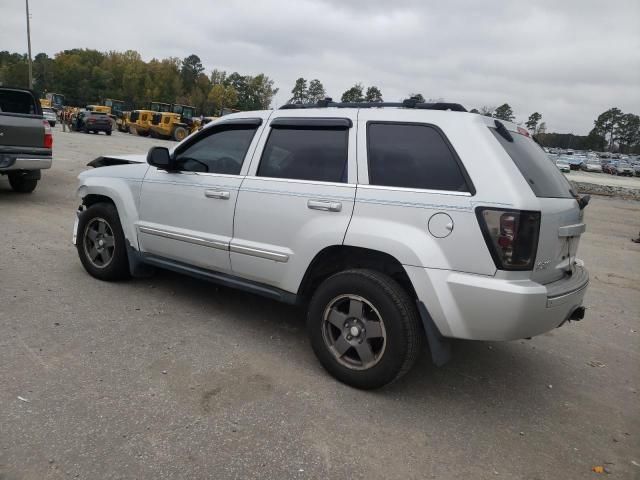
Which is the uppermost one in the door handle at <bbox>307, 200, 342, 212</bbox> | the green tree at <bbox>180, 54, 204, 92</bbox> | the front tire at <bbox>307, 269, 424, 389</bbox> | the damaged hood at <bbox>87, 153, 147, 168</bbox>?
the green tree at <bbox>180, 54, 204, 92</bbox>

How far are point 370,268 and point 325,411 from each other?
0.97 meters

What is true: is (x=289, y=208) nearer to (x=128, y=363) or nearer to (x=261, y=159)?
(x=261, y=159)

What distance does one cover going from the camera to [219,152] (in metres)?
4.24

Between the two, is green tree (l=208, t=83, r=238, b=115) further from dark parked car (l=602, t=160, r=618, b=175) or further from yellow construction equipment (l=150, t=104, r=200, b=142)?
dark parked car (l=602, t=160, r=618, b=175)

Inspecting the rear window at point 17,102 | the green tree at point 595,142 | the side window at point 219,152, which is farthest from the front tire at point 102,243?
the green tree at point 595,142

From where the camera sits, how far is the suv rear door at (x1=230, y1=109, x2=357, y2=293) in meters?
3.43

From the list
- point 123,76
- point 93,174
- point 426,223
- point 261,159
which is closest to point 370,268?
point 426,223

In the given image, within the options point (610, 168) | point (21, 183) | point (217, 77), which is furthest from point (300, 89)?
point (21, 183)

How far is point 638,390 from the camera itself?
377 cm

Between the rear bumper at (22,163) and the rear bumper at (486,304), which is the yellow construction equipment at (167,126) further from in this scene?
the rear bumper at (486,304)

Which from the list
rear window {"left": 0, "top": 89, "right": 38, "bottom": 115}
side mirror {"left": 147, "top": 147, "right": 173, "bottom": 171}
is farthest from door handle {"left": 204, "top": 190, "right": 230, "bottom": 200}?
rear window {"left": 0, "top": 89, "right": 38, "bottom": 115}

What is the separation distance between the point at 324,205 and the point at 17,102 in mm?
8403

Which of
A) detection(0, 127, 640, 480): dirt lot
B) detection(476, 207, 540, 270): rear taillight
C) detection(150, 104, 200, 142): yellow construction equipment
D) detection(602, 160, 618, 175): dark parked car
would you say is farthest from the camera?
detection(602, 160, 618, 175): dark parked car

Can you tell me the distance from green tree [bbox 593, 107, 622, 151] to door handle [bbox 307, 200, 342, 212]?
143 metres
